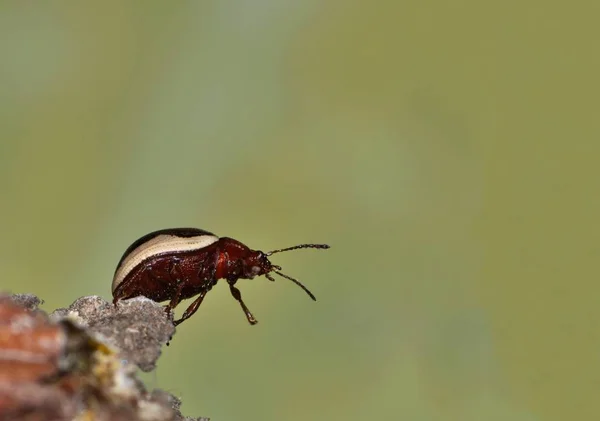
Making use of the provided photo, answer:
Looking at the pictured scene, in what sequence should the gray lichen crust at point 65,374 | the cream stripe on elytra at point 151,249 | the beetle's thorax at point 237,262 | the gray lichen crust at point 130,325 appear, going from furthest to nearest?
the beetle's thorax at point 237,262 → the cream stripe on elytra at point 151,249 → the gray lichen crust at point 130,325 → the gray lichen crust at point 65,374

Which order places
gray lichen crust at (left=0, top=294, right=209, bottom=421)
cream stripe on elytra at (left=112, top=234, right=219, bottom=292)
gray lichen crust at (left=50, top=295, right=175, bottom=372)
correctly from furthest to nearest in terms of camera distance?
cream stripe on elytra at (left=112, top=234, right=219, bottom=292), gray lichen crust at (left=50, top=295, right=175, bottom=372), gray lichen crust at (left=0, top=294, right=209, bottom=421)

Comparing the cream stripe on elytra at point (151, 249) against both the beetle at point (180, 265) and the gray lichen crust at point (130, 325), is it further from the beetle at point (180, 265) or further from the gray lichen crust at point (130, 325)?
the gray lichen crust at point (130, 325)

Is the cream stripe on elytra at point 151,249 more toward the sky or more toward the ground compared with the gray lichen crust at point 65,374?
more toward the sky

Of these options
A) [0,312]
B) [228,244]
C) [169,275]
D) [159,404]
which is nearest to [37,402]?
[0,312]

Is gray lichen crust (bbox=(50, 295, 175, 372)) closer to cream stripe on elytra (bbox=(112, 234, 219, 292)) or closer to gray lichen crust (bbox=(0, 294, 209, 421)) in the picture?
gray lichen crust (bbox=(0, 294, 209, 421))

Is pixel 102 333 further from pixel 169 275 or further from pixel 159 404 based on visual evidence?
pixel 169 275

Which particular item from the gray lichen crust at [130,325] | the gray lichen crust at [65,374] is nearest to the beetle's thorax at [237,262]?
the gray lichen crust at [130,325]

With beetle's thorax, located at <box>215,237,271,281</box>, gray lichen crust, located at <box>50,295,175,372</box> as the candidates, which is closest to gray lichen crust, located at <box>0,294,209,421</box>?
gray lichen crust, located at <box>50,295,175,372</box>

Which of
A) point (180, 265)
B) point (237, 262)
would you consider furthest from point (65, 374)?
point (237, 262)

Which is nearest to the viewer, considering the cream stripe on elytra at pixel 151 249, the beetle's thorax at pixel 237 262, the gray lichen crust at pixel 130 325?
Result: the gray lichen crust at pixel 130 325

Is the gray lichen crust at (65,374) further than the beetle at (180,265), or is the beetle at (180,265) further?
the beetle at (180,265)
